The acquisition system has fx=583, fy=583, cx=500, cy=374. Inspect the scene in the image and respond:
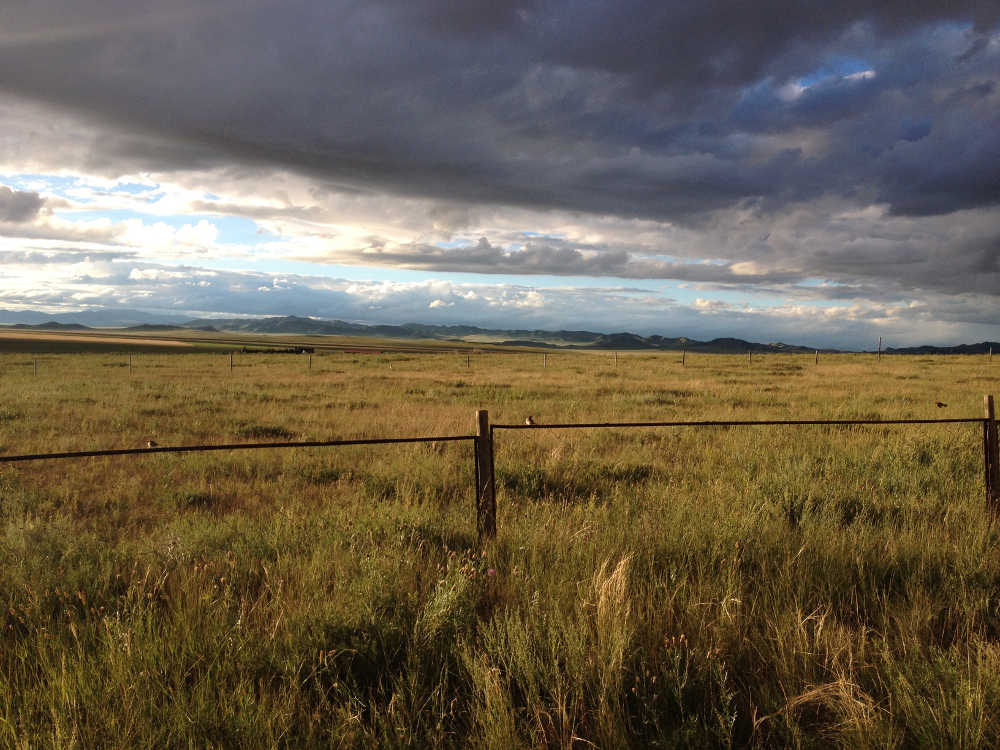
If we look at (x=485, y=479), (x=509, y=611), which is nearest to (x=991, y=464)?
(x=485, y=479)

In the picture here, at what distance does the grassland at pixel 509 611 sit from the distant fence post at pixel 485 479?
20 cm

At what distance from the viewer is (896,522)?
618 cm

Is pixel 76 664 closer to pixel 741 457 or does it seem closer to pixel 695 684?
pixel 695 684

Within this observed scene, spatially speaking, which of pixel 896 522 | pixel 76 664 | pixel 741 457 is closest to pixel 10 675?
pixel 76 664

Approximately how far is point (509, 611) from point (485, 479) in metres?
1.64

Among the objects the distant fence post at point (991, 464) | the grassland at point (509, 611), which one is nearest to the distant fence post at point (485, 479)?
the grassland at point (509, 611)

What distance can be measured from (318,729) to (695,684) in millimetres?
1905

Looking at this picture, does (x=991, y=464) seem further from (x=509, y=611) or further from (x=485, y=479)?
(x=509, y=611)

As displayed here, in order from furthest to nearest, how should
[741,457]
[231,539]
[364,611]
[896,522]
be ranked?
[741,457] < [896,522] < [231,539] < [364,611]

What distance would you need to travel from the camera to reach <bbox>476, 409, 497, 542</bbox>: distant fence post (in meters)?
5.25

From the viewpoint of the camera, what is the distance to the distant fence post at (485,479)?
5.25 meters

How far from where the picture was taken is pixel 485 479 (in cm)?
531

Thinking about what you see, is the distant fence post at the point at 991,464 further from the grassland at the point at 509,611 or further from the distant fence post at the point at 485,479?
the distant fence post at the point at 485,479

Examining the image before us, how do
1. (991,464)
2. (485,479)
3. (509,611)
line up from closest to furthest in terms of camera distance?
(509,611) → (485,479) → (991,464)
